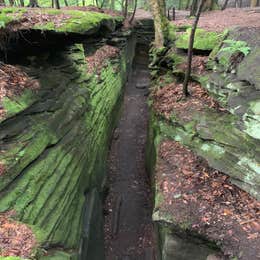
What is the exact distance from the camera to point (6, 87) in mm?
6363

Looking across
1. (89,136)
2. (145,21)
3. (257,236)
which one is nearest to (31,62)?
(89,136)

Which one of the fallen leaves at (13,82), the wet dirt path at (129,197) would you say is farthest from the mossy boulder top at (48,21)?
the wet dirt path at (129,197)

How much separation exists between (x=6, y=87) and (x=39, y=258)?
346cm

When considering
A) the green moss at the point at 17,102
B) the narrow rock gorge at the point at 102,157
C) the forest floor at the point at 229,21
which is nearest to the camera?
the narrow rock gorge at the point at 102,157

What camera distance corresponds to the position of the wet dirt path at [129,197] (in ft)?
29.1

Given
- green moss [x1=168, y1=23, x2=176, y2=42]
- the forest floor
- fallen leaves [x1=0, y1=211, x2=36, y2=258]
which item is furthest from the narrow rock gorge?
green moss [x1=168, y1=23, x2=176, y2=42]

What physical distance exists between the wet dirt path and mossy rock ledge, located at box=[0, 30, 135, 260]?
2.05ft

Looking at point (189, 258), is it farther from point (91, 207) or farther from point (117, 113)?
point (117, 113)

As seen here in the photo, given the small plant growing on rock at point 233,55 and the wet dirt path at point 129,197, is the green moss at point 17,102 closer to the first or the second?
the small plant growing on rock at point 233,55

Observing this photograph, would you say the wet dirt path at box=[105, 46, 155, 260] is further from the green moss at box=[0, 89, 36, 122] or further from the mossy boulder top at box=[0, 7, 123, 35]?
the mossy boulder top at box=[0, 7, 123, 35]

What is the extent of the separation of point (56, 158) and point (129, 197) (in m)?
4.51

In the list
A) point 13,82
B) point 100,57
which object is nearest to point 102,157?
point 100,57

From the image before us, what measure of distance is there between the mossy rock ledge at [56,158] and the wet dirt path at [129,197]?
62cm

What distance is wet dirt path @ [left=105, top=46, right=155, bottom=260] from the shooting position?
8.86 metres
